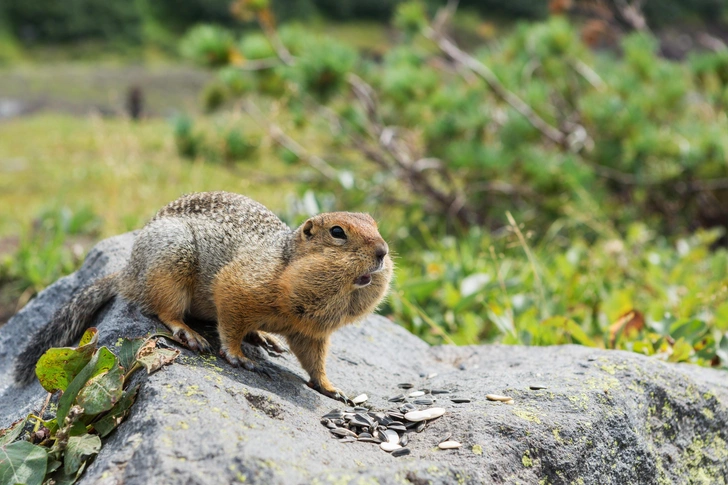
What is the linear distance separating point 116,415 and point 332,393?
0.88m

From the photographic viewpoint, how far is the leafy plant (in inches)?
86.9

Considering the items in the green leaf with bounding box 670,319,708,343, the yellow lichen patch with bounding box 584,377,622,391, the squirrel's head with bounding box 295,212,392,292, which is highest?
the squirrel's head with bounding box 295,212,392,292

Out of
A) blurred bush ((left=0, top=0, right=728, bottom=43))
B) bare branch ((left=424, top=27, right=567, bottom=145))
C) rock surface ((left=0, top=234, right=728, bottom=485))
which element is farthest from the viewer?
blurred bush ((left=0, top=0, right=728, bottom=43))

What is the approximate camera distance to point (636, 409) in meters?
2.90

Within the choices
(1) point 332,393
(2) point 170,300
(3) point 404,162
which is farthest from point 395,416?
(3) point 404,162

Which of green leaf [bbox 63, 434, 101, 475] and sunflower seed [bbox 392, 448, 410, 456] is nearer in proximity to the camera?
green leaf [bbox 63, 434, 101, 475]

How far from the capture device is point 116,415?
89.7 inches

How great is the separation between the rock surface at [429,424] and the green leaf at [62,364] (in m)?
0.20

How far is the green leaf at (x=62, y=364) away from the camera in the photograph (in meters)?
2.39

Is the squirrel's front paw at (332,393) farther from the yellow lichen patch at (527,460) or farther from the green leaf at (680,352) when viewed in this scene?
the green leaf at (680,352)

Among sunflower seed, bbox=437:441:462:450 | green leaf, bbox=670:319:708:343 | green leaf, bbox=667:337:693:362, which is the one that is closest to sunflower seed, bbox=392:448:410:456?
sunflower seed, bbox=437:441:462:450

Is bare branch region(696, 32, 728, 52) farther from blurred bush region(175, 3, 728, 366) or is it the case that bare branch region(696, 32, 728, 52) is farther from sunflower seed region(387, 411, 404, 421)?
sunflower seed region(387, 411, 404, 421)

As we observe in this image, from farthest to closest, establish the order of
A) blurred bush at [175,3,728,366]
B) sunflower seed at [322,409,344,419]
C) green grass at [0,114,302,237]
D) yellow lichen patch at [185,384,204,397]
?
green grass at [0,114,302,237], blurred bush at [175,3,728,366], sunflower seed at [322,409,344,419], yellow lichen patch at [185,384,204,397]

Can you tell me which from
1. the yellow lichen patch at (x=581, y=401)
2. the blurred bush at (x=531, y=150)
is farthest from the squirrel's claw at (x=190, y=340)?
the blurred bush at (x=531, y=150)
